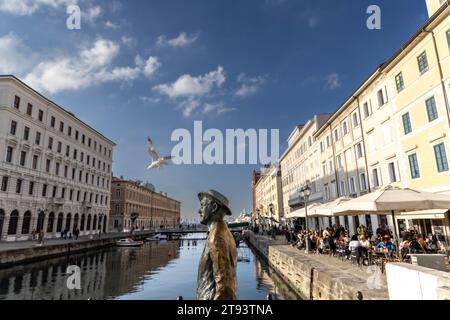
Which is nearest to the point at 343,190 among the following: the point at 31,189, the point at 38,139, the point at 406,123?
the point at 406,123

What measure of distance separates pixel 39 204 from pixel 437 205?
1647 inches

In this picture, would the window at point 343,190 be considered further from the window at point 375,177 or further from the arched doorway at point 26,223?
the arched doorway at point 26,223

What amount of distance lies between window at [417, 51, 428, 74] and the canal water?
631 inches

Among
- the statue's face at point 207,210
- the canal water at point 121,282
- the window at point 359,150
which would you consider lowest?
the canal water at point 121,282

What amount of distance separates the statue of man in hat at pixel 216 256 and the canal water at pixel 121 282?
12607mm

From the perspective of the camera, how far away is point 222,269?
3414mm

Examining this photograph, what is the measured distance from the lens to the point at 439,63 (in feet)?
55.5

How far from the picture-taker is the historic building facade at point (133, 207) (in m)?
73.1

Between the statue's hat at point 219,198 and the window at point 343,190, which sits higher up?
the window at point 343,190

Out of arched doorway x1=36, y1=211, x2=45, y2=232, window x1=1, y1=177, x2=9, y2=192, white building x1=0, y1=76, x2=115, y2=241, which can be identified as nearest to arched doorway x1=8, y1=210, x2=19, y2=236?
white building x1=0, y1=76, x2=115, y2=241

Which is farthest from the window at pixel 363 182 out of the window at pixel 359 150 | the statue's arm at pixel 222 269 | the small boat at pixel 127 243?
the small boat at pixel 127 243

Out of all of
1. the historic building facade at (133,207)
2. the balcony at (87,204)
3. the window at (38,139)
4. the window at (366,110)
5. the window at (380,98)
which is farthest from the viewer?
the historic building facade at (133,207)
